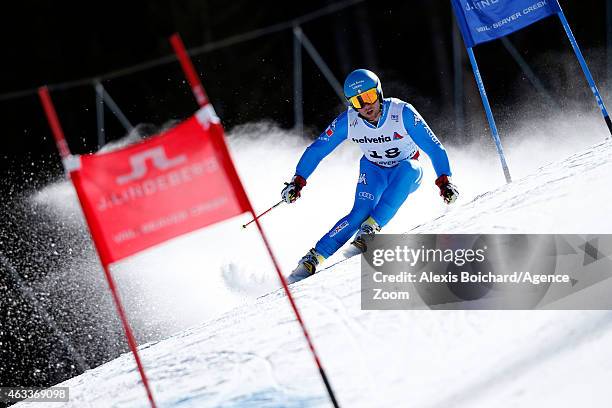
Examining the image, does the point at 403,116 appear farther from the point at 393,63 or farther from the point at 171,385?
the point at 393,63

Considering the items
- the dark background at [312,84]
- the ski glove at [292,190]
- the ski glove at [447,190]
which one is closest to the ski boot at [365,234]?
the ski glove at [447,190]

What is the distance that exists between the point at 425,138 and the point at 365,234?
0.88 metres

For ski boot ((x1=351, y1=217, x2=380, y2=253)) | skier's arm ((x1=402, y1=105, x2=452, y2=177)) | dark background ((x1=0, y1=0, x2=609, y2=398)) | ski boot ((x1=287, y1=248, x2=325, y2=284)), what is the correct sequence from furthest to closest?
dark background ((x1=0, y1=0, x2=609, y2=398))
skier's arm ((x1=402, y1=105, x2=452, y2=177))
ski boot ((x1=287, y1=248, x2=325, y2=284))
ski boot ((x1=351, y1=217, x2=380, y2=253))

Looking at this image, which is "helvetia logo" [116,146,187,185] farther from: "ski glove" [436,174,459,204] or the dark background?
the dark background

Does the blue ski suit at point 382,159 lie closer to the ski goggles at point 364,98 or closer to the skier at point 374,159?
the skier at point 374,159

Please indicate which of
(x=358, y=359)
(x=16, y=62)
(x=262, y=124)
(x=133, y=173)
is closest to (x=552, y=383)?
(x=358, y=359)

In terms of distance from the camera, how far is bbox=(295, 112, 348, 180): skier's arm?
6.02 meters

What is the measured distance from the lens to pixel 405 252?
469 cm

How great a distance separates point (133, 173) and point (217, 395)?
3.57 ft

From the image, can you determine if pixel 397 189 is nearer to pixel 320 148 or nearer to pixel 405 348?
pixel 320 148

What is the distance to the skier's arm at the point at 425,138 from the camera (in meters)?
5.56

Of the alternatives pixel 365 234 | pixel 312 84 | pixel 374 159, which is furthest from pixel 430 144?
pixel 312 84

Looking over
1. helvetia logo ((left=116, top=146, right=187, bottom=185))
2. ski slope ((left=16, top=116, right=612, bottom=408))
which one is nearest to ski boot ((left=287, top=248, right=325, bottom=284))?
ski slope ((left=16, top=116, right=612, bottom=408))

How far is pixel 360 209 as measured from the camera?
575 centimetres
